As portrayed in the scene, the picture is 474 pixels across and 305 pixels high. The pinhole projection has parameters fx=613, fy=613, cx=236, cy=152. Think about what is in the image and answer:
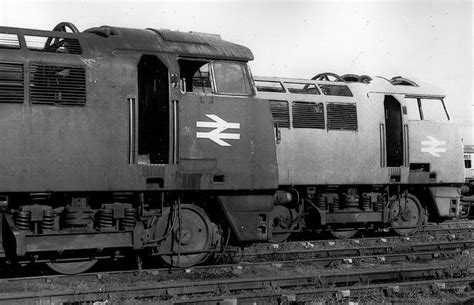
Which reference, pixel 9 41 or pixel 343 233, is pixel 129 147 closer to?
pixel 9 41

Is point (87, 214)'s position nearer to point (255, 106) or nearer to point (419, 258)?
point (255, 106)

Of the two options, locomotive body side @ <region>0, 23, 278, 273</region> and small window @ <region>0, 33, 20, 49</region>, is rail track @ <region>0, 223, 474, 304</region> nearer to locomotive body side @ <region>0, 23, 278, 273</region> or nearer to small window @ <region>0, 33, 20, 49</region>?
locomotive body side @ <region>0, 23, 278, 273</region>

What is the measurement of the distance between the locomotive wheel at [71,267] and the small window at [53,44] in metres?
3.37

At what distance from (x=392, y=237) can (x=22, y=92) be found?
389 inches

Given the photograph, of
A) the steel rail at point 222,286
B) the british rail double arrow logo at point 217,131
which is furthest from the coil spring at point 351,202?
the british rail double arrow logo at point 217,131

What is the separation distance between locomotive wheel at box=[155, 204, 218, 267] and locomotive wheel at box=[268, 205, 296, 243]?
10.3ft

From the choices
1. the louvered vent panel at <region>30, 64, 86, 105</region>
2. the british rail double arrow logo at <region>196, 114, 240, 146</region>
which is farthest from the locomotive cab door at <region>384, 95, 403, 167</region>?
the louvered vent panel at <region>30, 64, 86, 105</region>

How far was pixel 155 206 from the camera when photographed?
10195mm

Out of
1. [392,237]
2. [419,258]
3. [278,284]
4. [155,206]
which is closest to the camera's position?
[278,284]

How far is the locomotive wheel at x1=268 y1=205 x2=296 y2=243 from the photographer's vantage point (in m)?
13.6

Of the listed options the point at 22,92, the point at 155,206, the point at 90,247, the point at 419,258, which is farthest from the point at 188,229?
the point at 419,258

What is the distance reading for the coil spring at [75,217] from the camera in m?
9.27

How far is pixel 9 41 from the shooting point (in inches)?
358

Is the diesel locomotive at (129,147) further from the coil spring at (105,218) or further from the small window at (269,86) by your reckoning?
the small window at (269,86)
